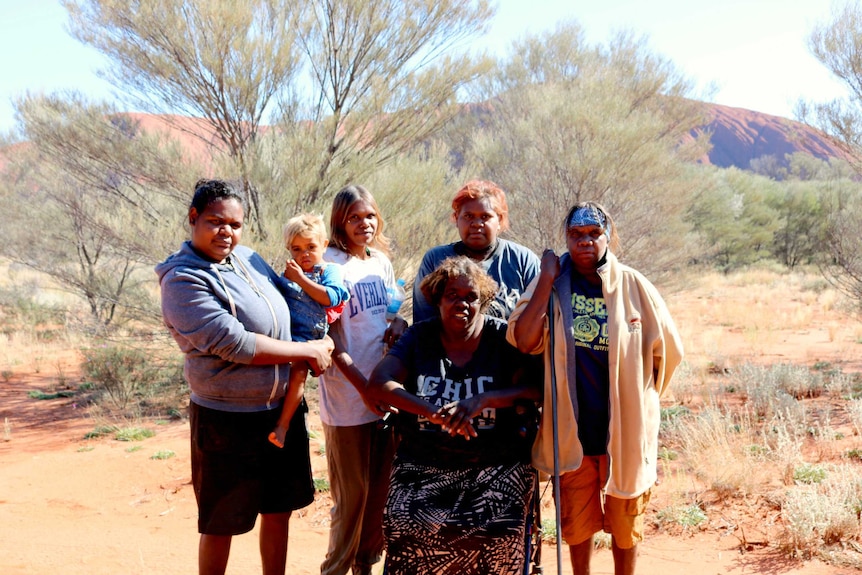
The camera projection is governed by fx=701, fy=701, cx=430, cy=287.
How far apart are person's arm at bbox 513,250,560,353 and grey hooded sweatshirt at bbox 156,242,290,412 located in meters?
1.02

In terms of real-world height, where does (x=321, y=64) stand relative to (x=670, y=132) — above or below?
below

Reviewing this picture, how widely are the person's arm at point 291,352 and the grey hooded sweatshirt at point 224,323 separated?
5cm

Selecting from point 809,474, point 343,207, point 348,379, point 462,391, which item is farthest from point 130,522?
point 809,474

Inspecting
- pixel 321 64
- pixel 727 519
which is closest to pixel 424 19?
pixel 321 64

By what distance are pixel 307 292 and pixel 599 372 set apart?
131cm

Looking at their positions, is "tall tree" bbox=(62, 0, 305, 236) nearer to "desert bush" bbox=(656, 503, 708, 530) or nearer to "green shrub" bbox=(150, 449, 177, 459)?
"green shrub" bbox=(150, 449, 177, 459)

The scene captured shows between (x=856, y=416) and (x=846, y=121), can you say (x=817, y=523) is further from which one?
(x=846, y=121)

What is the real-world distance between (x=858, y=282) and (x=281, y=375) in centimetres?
1040

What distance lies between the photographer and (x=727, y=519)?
4656 mm

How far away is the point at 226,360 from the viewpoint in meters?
2.83

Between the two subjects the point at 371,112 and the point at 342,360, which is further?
the point at 371,112

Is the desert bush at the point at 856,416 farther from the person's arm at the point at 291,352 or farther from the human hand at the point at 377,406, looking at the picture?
the person's arm at the point at 291,352

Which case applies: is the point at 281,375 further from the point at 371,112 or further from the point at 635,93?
the point at 635,93

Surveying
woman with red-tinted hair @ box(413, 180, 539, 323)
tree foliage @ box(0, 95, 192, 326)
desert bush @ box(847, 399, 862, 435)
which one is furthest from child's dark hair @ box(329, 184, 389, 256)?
tree foliage @ box(0, 95, 192, 326)
